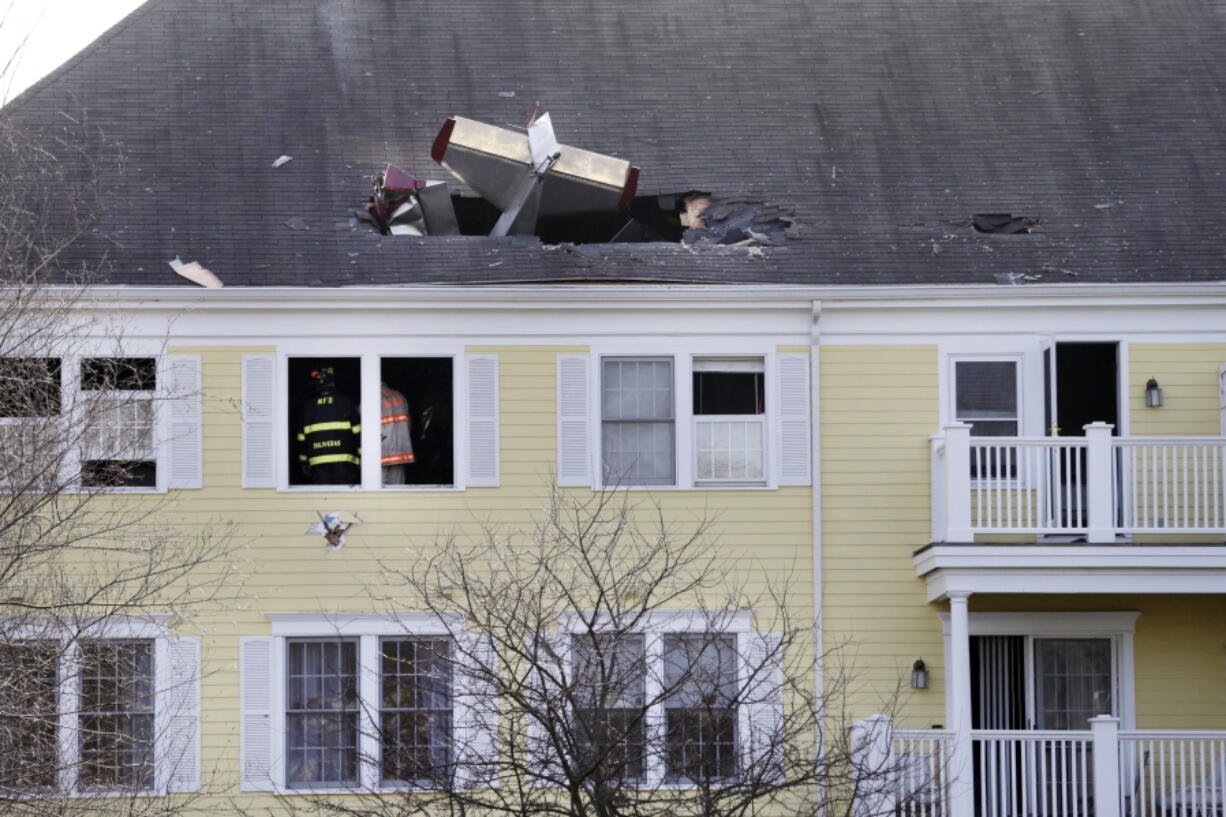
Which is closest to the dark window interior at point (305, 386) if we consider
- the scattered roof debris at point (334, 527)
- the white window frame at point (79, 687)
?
the scattered roof debris at point (334, 527)

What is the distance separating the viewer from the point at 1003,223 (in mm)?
23109

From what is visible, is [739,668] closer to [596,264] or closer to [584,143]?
[596,264]

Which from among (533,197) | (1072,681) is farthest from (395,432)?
(1072,681)

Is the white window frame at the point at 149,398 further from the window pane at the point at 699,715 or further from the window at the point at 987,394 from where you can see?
the window at the point at 987,394

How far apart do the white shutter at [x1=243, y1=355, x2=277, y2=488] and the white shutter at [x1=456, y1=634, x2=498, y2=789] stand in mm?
2789

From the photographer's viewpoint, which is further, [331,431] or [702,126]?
[702,126]

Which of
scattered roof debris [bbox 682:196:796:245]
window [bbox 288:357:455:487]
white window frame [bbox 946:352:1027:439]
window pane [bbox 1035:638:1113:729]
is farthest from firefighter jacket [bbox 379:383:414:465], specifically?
window pane [bbox 1035:638:1113:729]

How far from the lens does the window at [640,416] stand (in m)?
21.8

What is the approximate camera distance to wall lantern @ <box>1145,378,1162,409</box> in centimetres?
2173

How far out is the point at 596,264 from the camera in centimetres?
2205

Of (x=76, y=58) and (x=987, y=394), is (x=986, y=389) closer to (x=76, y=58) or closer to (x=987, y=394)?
(x=987, y=394)

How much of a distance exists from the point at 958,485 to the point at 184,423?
7409mm

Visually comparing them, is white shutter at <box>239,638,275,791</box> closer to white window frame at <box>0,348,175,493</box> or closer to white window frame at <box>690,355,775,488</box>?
white window frame at <box>0,348,175,493</box>

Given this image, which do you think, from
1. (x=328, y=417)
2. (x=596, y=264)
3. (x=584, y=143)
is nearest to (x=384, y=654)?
(x=328, y=417)
